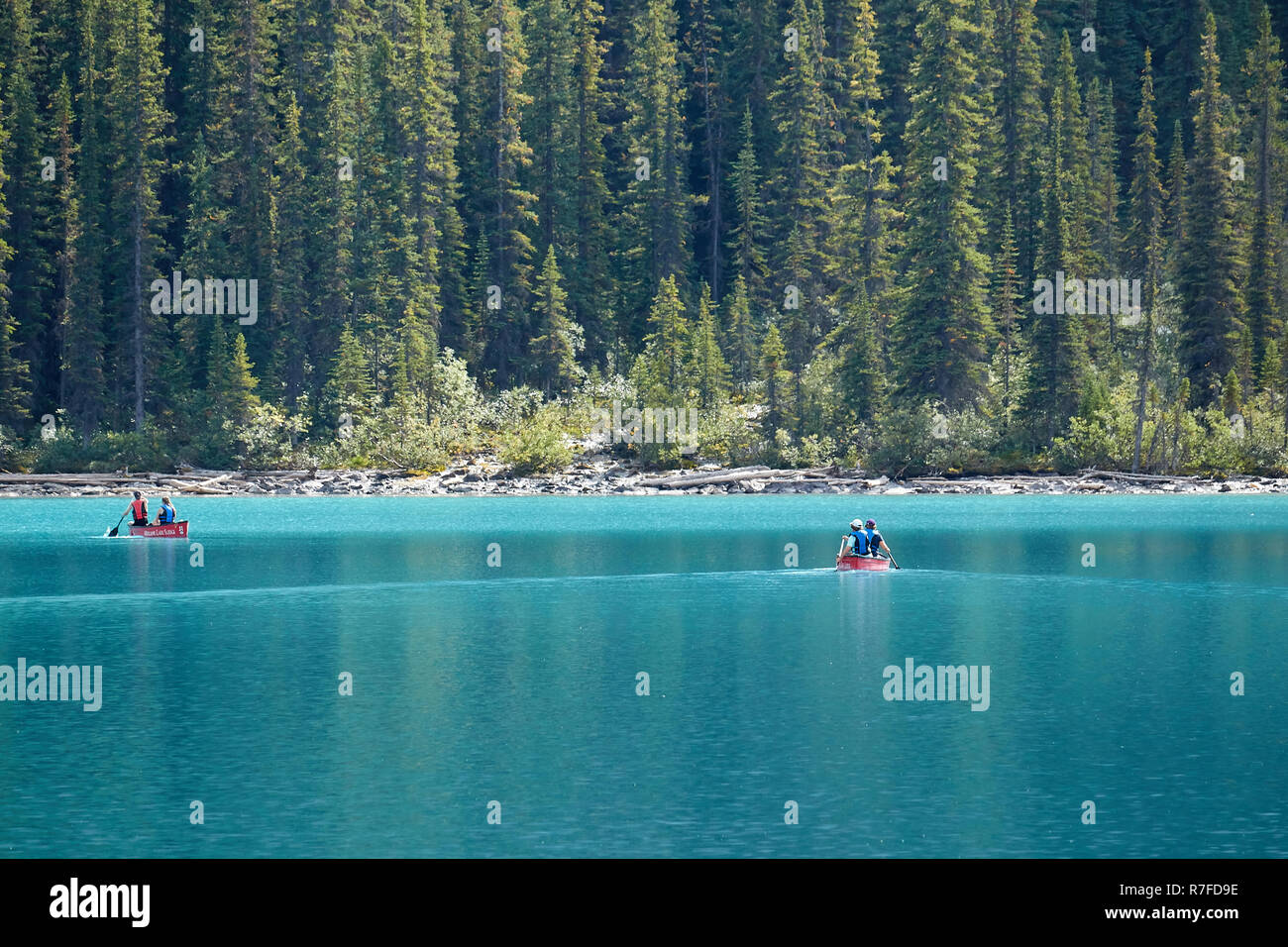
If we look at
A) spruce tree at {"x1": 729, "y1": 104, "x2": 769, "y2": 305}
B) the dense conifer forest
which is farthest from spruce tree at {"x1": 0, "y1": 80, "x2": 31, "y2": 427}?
spruce tree at {"x1": 729, "y1": 104, "x2": 769, "y2": 305}

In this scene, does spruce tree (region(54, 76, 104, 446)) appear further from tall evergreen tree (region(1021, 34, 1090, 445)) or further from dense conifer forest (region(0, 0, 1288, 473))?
tall evergreen tree (region(1021, 34, 1090, 445))

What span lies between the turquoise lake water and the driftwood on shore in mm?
19683

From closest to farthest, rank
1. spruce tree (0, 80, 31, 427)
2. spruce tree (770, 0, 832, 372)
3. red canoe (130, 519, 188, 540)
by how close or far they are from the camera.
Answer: red canoe (130, 519, 188, 540) < spruce tree (0, 80, 31, 427) < spruce tree (770, 0, 832, 372)

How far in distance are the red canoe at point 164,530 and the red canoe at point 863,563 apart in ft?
79.0

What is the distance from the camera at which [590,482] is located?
75875 millimetres

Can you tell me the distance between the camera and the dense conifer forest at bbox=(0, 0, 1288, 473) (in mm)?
74250

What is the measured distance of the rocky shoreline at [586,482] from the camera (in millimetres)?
70062

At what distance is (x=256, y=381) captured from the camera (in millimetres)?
81812

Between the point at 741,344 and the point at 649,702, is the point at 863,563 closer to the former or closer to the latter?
the point at 649,702

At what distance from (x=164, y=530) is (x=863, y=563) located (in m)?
25.5

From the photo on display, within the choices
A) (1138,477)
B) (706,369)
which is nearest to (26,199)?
(706,369)

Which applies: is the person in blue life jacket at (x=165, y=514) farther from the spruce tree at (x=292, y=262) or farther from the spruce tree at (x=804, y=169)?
the spruce tree at (x=804, y=169)

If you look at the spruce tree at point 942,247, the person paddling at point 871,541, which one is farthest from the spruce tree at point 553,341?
the person paddling at point 871,541
